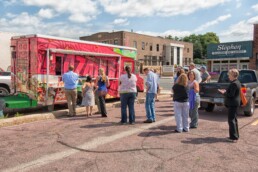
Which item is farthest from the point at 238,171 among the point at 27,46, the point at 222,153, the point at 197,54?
the point at 197,54

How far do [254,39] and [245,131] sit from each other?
30278 millimetres

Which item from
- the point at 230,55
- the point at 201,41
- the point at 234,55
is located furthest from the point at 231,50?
the point at 201,41

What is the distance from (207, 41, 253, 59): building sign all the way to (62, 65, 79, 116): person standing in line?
3091 centimetres

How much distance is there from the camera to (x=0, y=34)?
54.7 feet

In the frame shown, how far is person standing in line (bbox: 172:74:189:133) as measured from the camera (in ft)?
23.7

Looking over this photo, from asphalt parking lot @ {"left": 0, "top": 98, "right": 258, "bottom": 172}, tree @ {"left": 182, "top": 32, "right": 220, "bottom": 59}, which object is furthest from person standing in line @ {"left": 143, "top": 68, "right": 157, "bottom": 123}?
tree @ {"left": 182, "top": 32, "right": 220, "bottom": 59}

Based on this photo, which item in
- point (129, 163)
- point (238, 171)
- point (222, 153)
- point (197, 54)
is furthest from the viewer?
point (197, 54)

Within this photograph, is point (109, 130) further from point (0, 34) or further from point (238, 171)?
point (0, 34)

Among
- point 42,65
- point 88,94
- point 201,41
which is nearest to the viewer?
point 88,94

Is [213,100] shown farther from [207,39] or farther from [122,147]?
[207,39]

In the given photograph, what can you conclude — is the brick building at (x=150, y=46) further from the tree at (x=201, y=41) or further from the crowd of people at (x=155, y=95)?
the crowd of people at (x=155, y=95)

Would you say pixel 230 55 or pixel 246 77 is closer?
pixel 246 77

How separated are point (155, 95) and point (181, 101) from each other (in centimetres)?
140

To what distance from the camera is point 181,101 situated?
7.26 meters
